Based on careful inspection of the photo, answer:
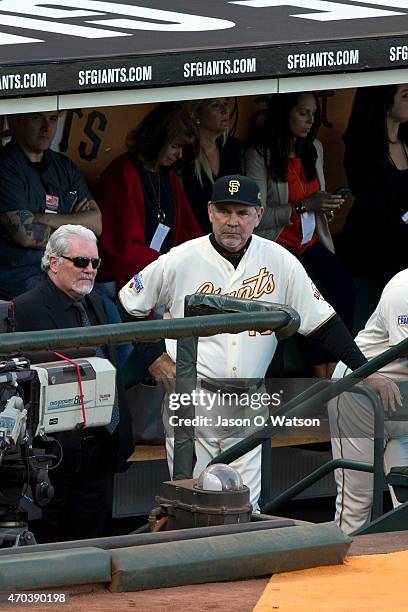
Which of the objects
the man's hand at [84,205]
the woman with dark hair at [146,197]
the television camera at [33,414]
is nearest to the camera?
the television camera at [33,414]

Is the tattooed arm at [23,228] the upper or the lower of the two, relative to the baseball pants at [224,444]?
upper

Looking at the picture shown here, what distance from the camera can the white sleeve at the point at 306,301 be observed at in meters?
6.74

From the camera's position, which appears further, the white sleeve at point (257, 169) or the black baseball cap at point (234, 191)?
the white sleeve at point (257, 169)

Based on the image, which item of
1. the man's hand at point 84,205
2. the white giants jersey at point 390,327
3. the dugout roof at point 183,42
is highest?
the dugout roof at point 183,42

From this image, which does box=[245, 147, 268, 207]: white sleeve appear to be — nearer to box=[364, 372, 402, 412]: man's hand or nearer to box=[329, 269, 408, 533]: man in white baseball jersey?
box=[329, 269, 408, 533]: man in white baseball jersey

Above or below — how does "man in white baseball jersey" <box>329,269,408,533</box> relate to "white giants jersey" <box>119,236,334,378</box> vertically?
below

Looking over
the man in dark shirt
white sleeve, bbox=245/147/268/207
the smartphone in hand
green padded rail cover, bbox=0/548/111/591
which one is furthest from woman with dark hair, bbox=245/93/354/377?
green padded rail cover, bbox=0/548/111/591

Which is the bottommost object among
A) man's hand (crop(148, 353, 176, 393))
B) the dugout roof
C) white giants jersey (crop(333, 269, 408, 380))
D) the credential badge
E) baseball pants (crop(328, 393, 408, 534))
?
baseball pants (crop(328, 393, 408, 534))

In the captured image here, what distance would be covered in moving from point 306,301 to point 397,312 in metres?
0.42

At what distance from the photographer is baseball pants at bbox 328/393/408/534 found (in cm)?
666

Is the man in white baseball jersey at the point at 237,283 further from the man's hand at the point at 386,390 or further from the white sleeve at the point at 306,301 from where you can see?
the man's hand at the point at 386,390

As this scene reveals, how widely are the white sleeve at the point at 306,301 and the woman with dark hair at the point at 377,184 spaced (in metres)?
2.11

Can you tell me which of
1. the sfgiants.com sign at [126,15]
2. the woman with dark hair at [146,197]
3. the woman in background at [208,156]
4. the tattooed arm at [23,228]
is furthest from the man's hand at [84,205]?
the sfgiants.com sign at [126,15]

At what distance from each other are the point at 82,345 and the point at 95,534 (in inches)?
119
